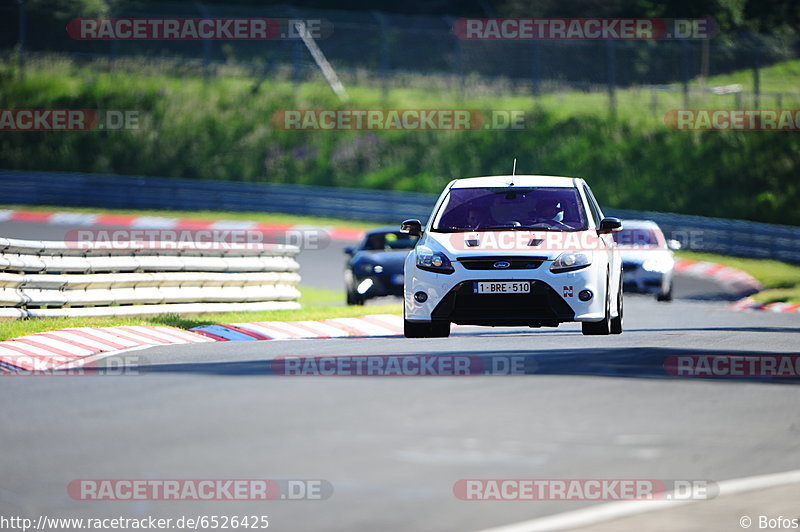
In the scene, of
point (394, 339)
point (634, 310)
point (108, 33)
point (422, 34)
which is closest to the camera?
point (394, 339)

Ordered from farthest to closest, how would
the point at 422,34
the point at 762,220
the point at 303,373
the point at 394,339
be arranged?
1. the point at 422,34
2. the point at 762,220
3. the point at 394,339
4. the point at 303,373

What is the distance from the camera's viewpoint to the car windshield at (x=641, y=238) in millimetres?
23188

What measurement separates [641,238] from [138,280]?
10321 millimetres

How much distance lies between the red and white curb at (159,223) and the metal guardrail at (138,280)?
647 inches

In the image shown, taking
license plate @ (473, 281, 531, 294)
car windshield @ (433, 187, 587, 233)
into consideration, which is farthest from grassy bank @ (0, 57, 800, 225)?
license plate @ (473, 281, 531, 294)

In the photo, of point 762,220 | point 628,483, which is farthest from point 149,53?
point 628,483

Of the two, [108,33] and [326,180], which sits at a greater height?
[108,33]

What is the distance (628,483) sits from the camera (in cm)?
712

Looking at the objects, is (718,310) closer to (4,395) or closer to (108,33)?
(4,395)

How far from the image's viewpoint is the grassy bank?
4066 cm

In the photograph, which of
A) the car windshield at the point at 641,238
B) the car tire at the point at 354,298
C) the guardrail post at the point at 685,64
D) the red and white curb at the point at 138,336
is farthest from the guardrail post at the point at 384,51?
the red and white curb at the point at 138,336

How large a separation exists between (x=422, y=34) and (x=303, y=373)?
110ft

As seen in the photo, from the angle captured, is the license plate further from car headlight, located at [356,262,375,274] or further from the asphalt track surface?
car headlight, located at [356,262,375,274]

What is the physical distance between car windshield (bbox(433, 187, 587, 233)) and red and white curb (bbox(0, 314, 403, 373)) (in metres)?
2.52
